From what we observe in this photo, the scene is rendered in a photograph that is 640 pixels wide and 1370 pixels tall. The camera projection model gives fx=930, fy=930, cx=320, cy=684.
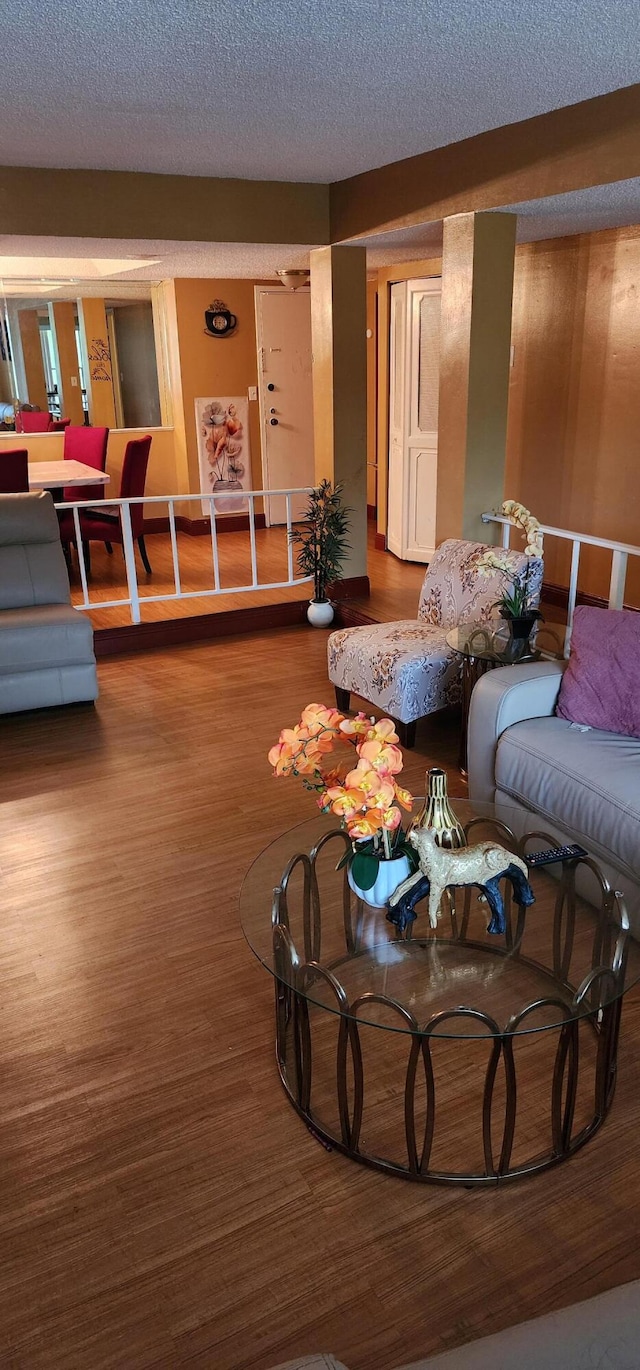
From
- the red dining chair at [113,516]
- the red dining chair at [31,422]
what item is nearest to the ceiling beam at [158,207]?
the red dining chair at [113,516]

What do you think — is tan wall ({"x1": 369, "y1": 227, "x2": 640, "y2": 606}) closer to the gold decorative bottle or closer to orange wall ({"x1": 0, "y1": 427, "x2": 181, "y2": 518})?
orange wall ({"x1": 0, "y1": 427, "x2": 181, "y2": 518})

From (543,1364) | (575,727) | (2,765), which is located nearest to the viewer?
(543,1364)

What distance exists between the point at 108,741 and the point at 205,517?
4317 mm

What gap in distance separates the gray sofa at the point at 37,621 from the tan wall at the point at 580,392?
3019 mm

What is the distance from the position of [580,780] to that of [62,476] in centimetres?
456

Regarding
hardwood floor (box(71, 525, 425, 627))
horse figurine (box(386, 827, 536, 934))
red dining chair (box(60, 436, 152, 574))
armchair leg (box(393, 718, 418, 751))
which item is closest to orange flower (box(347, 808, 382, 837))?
horse figurine (box(386, 827, 536, 934))

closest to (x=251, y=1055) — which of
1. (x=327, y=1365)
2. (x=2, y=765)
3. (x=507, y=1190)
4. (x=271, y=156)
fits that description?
(x=507, y=1190)

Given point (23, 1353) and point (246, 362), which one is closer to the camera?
point (23, 1353)

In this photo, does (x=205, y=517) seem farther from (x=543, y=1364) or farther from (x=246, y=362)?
(x=543, y=1364)

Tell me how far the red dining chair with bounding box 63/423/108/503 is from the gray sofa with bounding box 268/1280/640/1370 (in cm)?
625

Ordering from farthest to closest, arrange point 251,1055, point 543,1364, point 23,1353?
1. point 251,1055
2. point 23,1353
3. point 543,1364

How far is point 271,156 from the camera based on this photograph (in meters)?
4.35

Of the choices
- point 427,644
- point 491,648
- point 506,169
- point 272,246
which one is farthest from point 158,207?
point 491,648

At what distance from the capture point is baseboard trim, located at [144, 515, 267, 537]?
8250mm
